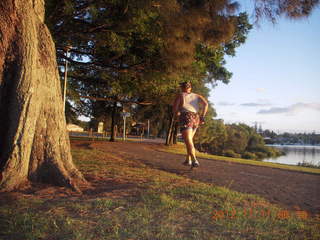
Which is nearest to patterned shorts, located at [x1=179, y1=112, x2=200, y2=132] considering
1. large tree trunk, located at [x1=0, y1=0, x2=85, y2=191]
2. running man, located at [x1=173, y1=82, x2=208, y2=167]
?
running man, located at [x1=173, y1=82, x2=208, y2=167]

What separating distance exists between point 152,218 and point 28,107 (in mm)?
2340

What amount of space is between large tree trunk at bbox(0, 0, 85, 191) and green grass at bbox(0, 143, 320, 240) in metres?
0.60

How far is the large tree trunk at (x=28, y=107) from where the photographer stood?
3770 millimetres

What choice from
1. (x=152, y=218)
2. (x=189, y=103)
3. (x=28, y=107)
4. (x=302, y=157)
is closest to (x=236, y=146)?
(x=302, y=157)

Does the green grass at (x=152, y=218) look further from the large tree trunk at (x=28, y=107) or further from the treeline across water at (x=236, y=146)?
the treeline across water at (x=236, y=146)

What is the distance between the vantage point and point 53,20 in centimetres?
823

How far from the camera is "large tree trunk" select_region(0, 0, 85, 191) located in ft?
12.4

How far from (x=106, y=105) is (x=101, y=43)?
56.6 ft

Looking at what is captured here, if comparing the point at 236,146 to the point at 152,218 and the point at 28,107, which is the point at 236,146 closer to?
the point at 28,107

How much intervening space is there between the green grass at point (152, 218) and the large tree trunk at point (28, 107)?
604 millimetres

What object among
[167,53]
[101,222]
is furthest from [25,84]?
[167,53]

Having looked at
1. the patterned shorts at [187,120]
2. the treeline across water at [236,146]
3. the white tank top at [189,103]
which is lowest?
the treeline across water at [236,146]

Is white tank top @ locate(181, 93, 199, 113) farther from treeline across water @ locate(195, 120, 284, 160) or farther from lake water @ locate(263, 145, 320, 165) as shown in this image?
treeline across water @ locate(195, 120, 284, 160)

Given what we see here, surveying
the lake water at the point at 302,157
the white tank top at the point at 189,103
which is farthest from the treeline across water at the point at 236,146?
the white tank top at the point at 189,103
